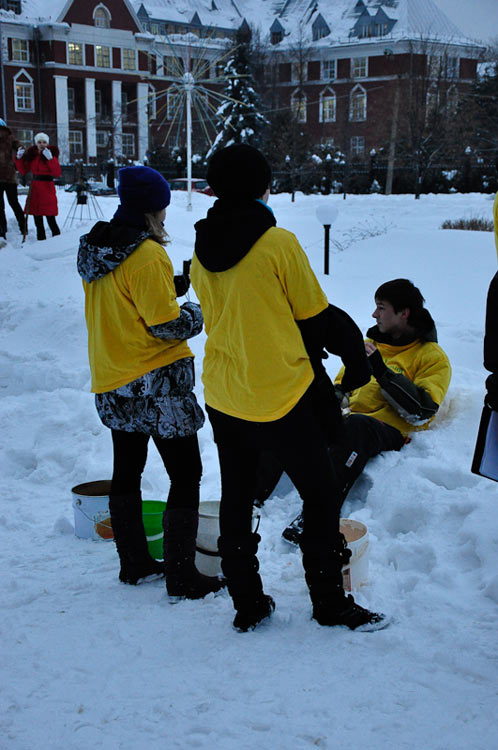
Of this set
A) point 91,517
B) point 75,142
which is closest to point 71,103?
point 75,142

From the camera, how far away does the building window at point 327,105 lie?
1893 inches

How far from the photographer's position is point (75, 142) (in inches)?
1784

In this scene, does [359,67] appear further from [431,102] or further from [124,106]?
[124,106]

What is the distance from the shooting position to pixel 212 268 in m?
2.40

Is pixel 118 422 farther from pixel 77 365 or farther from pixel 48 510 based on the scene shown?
pixel 77 365

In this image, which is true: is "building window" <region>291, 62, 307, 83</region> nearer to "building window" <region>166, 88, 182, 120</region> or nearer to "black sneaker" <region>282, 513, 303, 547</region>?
"building window" <region>166, 88, 182, 120</region>

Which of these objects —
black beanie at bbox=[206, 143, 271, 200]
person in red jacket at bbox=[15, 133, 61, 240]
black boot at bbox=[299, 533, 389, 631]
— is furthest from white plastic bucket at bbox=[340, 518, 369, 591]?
person in red jacket at bbox=[15, 133, 61, 240]

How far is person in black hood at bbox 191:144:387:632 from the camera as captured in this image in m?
2.33

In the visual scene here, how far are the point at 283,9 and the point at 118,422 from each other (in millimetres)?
56816

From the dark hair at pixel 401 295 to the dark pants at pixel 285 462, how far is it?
171cm

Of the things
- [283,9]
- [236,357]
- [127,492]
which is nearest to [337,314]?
[236,357]

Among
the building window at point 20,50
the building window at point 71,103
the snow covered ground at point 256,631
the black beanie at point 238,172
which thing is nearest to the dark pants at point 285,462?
the snow covered ground at point 256,631

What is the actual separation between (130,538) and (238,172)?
1.52 m

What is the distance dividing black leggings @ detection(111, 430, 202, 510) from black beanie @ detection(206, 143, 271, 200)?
3.15ft
